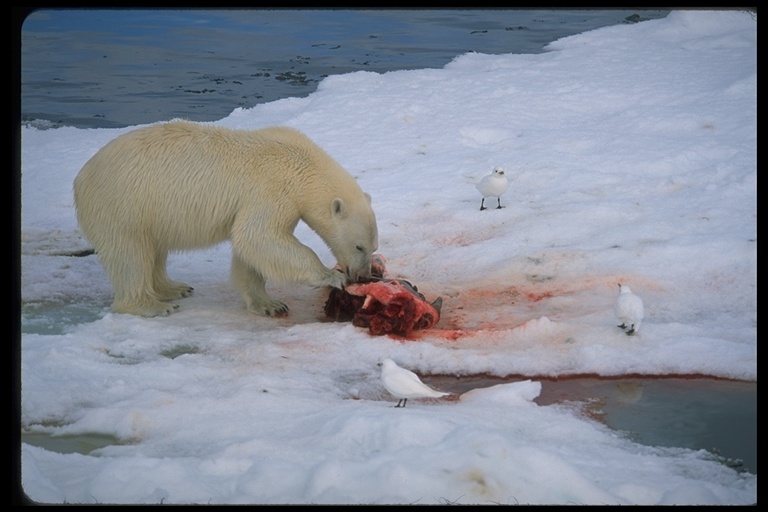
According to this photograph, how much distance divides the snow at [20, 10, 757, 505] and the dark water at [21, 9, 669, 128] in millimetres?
879

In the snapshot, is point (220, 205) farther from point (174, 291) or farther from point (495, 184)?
point (495, 184)

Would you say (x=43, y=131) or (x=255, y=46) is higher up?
(x=255, y=46)

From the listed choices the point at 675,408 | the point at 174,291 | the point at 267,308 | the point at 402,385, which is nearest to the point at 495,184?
the point at 267,308

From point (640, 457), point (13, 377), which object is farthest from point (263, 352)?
point (640, 457)

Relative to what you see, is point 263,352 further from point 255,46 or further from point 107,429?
point 255,46

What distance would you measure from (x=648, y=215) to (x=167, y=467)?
3.48 m

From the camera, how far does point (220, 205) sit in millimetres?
5895

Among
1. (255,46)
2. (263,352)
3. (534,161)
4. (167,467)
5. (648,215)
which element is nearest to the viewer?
(167,467)

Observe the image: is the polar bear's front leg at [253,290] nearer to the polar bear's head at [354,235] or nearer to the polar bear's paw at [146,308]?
the polar bear's paw at [146,308]

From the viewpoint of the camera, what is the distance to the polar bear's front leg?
6.04m

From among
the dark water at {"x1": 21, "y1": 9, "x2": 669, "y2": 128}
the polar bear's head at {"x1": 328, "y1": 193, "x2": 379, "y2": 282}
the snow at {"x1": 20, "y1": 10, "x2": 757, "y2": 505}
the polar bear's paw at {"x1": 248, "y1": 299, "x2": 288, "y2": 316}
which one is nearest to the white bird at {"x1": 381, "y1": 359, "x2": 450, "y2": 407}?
the snow at {"x1": 20, "y1": 10, "x2": 757, "y2": 505}

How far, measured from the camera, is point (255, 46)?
23.7 feet

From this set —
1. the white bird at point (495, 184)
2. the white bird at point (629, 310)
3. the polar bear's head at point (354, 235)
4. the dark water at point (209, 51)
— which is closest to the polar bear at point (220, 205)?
the polar bear's head at point (354, 235)

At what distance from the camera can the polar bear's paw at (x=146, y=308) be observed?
5.84m
